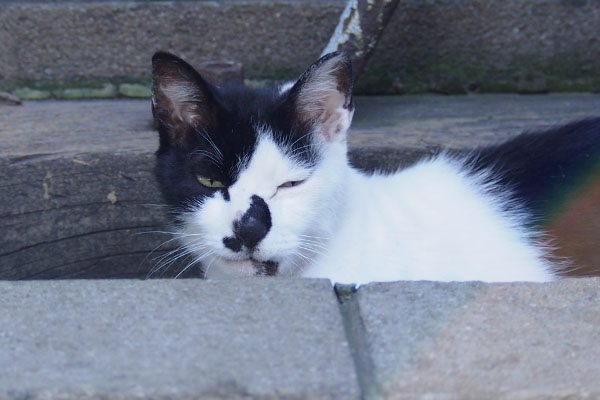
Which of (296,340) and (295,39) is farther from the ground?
(295,39)

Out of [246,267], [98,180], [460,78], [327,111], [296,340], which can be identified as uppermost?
[460,78]

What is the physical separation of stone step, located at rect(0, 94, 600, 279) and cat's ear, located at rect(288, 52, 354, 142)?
0.57m

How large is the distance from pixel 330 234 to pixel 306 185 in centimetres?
17

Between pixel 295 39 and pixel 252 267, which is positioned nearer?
pixel 252 267

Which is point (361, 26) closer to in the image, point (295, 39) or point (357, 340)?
point (295, 39)

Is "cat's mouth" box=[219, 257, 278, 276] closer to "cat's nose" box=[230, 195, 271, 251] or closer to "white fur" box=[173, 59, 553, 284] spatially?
"white fur" box=[173, 59, 553, 284]

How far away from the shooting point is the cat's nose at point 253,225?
174 centimetres

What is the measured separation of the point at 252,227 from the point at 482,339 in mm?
676

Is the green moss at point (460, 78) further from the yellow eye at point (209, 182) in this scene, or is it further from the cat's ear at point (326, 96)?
the yellow eye at point (209, 182)

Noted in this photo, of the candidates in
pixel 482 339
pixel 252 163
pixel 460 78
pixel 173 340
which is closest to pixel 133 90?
pixel 460 78

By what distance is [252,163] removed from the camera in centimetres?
185

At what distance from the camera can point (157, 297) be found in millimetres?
1458

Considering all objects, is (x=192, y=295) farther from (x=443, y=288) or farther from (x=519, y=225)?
(x=519, y=225)

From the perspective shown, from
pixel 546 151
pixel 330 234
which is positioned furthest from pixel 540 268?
pixel 330 234
